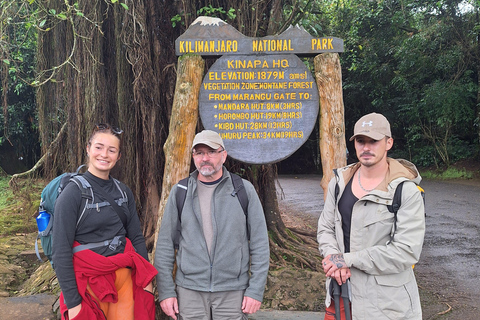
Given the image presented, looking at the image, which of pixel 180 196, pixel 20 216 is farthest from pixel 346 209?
pixel 20 216

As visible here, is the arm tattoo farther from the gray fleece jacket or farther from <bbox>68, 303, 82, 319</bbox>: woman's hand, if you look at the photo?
<bbox>68, 303, 82, 319</bbox>: woman's hand

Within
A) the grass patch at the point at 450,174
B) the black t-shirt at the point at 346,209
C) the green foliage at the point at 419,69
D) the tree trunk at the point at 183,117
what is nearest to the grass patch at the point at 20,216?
the tree trunk at the point at 183,117

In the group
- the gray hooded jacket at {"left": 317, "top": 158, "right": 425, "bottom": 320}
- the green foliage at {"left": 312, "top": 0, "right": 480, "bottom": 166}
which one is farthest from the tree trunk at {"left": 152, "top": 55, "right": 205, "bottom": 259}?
the green foliage at {"left": 312, "top": 0, "right": 480, "bottom": 166}

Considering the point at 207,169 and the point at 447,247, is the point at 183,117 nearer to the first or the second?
the point at 207,169

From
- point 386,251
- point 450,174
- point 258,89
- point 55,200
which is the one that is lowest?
point 450,174

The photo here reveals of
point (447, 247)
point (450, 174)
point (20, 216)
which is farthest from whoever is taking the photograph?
point (450, 174)

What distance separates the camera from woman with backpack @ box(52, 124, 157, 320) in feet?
6.90

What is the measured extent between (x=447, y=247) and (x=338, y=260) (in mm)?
5072

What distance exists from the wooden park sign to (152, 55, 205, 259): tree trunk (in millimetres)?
65

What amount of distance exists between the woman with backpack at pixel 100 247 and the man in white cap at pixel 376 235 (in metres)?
1.13

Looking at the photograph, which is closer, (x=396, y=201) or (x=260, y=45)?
(x=396, y=201)

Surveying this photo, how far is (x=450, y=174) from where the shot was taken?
14.9m

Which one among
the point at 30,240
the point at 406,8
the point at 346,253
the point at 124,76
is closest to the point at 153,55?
the point at 124,76

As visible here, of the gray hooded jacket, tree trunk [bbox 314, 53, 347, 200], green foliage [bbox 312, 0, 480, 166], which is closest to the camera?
the gray hooded jacket
